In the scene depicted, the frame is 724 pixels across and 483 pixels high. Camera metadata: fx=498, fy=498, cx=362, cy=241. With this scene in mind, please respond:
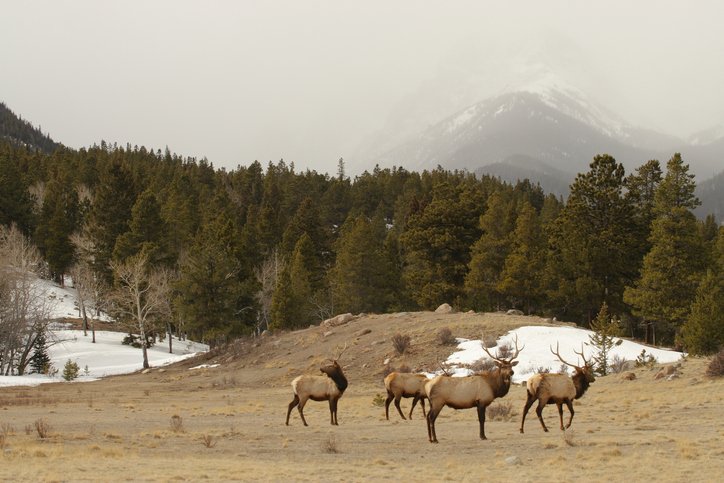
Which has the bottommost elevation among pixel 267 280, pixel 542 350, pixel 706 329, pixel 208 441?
pixel 208 441

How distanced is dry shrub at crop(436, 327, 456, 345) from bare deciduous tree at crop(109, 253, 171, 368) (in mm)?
21597

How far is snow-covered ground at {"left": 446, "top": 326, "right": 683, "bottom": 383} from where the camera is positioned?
2208 centimetres

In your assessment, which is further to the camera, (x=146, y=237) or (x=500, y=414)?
(x=146, y=237)

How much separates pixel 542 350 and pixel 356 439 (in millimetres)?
14841

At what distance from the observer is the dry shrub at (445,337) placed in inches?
1008

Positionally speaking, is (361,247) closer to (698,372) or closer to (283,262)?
(283,262)

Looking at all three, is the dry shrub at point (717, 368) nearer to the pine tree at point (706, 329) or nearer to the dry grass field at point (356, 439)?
the dry grass field at point (356, 439)

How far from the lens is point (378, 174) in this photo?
151875 mm

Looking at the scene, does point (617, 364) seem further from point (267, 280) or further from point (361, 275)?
point (267, 280)

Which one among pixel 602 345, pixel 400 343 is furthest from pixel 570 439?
pixel 400 343

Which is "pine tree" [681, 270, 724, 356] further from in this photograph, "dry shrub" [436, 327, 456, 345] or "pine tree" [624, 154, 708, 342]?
"dry shrub" [436, 327, 456, 345]

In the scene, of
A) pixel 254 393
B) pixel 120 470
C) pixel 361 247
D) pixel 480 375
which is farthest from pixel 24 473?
pixel 361 247

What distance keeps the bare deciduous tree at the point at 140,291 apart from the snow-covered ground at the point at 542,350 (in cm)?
2346

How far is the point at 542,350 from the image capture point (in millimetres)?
23281
